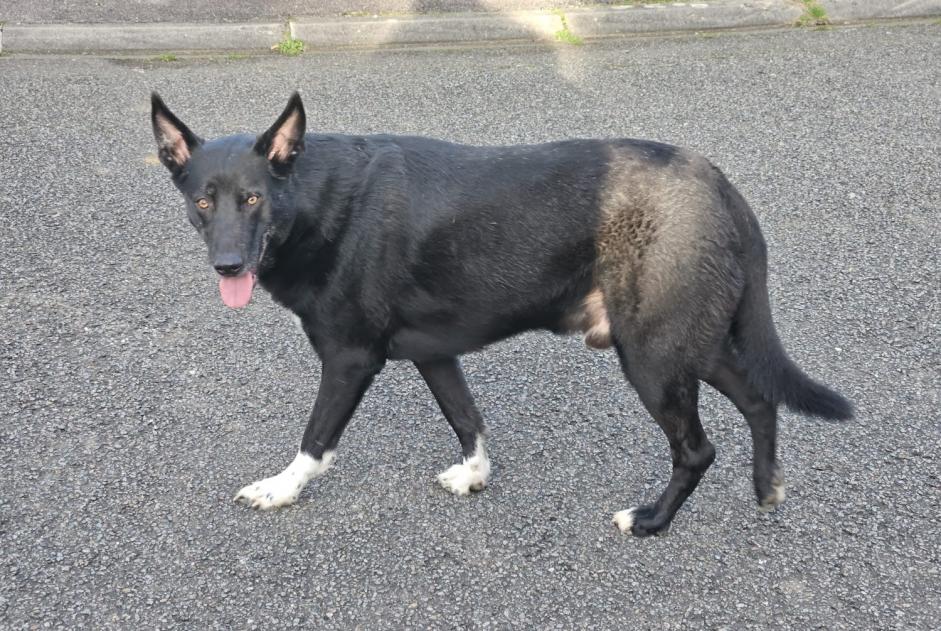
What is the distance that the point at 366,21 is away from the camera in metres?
7.53

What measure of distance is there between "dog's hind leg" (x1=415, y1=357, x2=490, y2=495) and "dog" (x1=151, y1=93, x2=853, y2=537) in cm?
15

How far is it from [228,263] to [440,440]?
4.20 feet

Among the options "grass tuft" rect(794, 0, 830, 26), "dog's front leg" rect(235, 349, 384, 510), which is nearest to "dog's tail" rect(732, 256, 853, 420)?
"dog's front leg" rect(235, 349, 384, 510)

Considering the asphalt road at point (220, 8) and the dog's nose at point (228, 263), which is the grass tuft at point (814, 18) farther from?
the dog's nose at point (228, 263)

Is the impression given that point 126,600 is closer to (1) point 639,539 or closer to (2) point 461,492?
(2) point 461,492

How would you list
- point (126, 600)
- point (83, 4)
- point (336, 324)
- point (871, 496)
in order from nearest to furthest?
point (126, 600) → point (336, 324) → point (871, 496) → point (83, 4)

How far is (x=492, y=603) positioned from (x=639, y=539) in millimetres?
605

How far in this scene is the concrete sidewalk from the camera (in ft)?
23.9

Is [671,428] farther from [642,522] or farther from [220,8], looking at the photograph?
[220,8]

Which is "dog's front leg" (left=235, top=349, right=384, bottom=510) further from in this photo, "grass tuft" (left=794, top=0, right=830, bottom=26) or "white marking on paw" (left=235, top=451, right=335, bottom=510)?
"grass tuft" (left=794, top=0, right=830, bottom=26)

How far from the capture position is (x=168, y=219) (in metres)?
5.13

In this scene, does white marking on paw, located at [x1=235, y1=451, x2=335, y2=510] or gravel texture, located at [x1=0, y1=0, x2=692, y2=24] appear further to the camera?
gravel texture, located at [x1=0, y1=0, x2=692, y2=24]

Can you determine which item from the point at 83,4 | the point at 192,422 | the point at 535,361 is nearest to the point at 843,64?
the point at 535,361

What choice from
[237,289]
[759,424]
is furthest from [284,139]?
[759,424]
